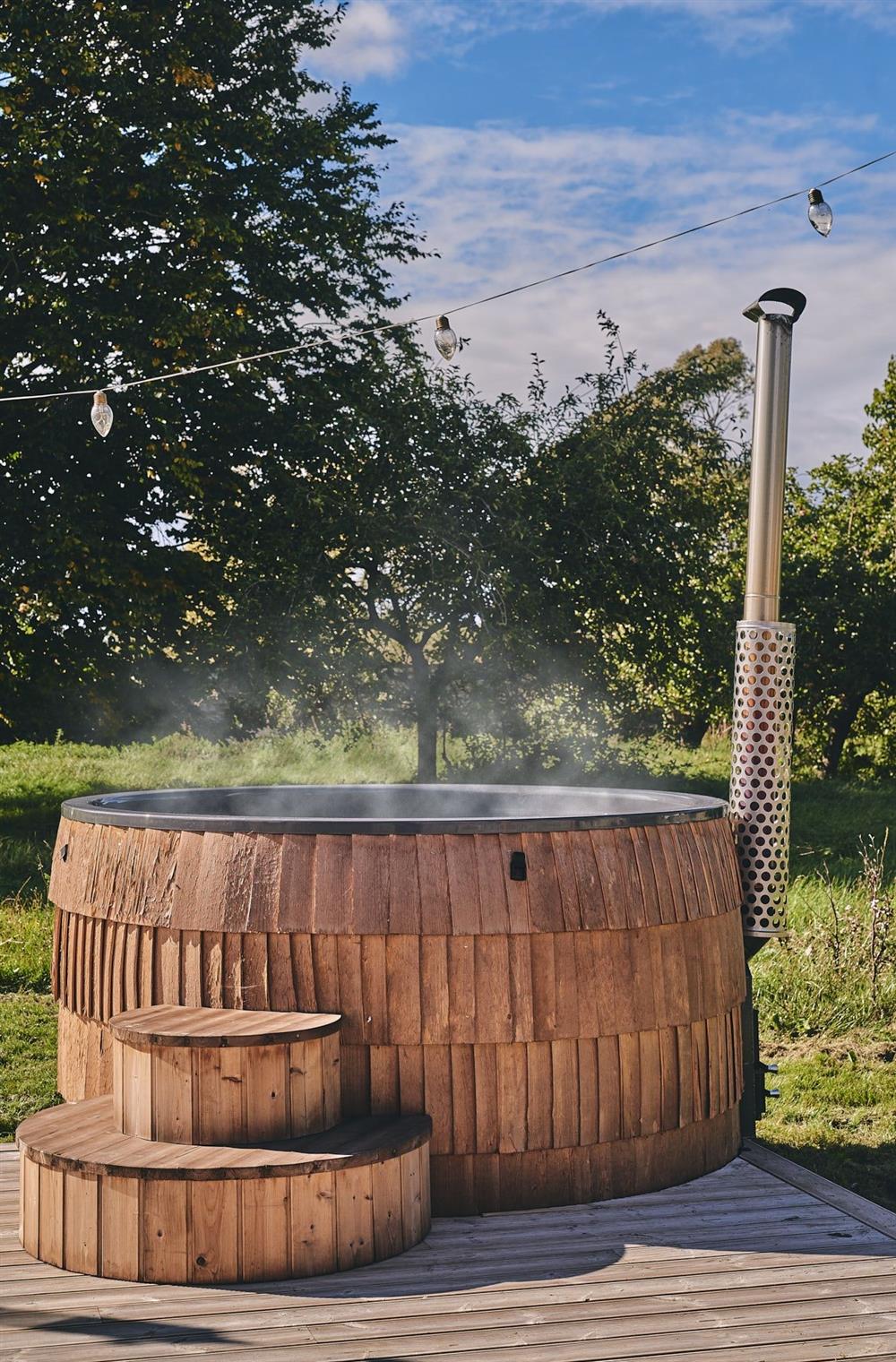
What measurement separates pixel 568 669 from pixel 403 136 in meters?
5.97

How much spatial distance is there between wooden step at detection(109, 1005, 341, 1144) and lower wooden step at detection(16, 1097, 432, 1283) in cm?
5

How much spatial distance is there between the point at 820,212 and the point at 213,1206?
3.49 meters

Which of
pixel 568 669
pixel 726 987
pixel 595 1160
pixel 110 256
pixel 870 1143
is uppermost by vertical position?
pixel 110 256

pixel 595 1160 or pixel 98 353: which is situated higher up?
pixel 98 353

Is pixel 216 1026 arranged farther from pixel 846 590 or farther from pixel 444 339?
pixel 846 590

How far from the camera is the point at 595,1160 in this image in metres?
3.52

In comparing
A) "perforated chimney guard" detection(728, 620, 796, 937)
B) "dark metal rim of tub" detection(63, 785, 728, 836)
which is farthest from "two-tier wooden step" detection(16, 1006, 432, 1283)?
"perforated chimney guard" detection(728, 620, 796, 937)

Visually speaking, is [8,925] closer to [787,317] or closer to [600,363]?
[787,317]

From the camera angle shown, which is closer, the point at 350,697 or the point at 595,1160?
the point at 595,1160

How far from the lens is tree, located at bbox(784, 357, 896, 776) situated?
623 inches

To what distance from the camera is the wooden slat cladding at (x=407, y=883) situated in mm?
3371

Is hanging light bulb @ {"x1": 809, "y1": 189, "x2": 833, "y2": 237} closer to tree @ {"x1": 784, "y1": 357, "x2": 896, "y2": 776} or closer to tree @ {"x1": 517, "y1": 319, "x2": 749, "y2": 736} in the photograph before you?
tree @ {"x1": 517, "y1": 319, "x2": 749, "y2": 736}

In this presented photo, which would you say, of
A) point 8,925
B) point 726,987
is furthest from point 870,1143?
point 8,925

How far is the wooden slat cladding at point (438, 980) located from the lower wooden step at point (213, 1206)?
1.20ft
